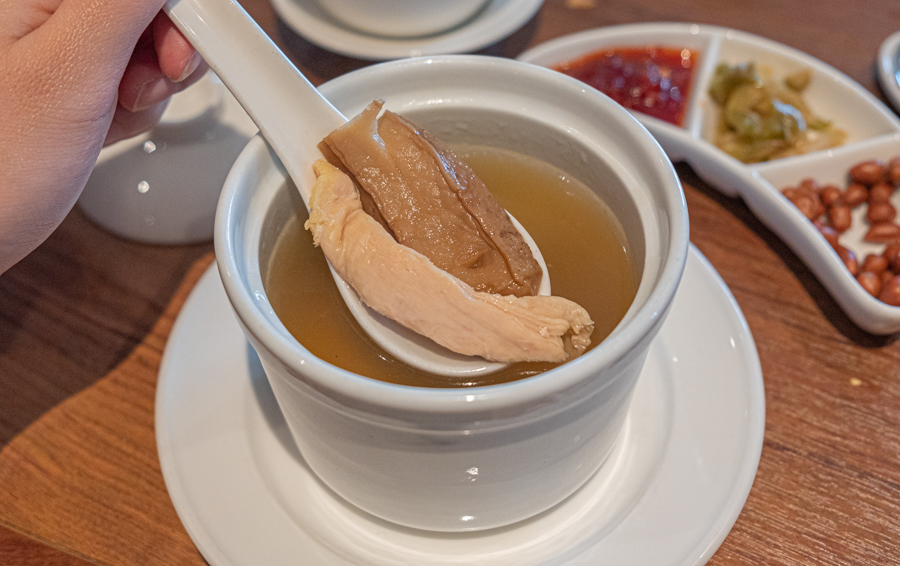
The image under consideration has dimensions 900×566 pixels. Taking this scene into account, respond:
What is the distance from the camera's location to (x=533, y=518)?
0.71m

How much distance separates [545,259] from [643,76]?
2.41 feet

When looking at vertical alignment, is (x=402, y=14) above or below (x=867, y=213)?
above

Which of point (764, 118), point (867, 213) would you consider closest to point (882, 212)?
point (867, 213)

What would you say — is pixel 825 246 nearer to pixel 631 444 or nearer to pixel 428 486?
pixel 631 444

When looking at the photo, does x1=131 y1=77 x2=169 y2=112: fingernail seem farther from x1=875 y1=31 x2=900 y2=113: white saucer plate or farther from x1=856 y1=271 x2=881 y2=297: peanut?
x1=875 y1=31 x2=900 y2=113: white saucer plate

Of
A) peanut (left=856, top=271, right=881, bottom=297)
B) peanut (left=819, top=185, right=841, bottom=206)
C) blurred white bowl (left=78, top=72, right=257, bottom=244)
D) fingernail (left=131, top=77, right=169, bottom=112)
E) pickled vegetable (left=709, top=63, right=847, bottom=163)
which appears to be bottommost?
peanut (left=819, top=185, right=841, bottom=206)

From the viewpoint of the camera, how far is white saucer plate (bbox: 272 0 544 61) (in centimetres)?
122

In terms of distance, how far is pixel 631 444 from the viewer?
76cm

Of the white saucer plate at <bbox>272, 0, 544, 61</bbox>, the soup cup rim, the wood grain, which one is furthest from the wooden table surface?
the white saucer plate at <bbox>272, 0, 544, 61</bbox>

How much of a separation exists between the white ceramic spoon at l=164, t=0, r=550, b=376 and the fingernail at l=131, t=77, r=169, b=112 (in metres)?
0.23

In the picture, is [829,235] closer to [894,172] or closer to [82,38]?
[894,172]

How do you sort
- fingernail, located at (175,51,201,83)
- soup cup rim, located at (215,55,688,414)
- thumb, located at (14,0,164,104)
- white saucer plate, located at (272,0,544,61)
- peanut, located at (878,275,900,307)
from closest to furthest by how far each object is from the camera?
soup cup rim, located at (215,55,688,414) → thumb, located at (14,0,164,104) → fingernail, located at (175,51,201,83) → peanut, located at (878,275,900,307) → white saucer plate, located at (272,0,544,61)

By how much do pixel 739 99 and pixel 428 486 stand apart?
108 centimetres

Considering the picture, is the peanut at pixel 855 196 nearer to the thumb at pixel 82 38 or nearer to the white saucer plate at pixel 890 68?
the white saucer plate at pixel 890 68
